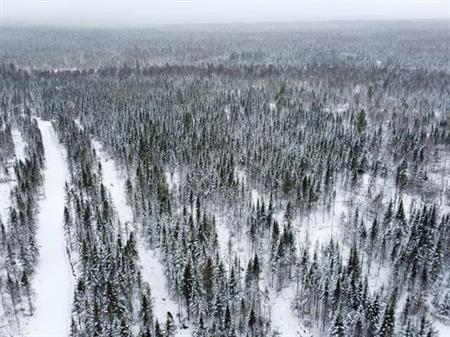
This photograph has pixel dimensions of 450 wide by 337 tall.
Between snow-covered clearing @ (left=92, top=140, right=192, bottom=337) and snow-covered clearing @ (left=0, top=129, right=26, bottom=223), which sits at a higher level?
snow-covered clearing @ (left=0, top=129, right=26, bottom=223)

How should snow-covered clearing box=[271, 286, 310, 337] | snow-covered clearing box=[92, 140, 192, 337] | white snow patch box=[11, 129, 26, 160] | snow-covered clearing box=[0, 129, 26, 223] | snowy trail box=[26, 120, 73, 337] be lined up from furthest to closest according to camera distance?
white snow patch box=[11, 129, 26, 160] < snow-covered clearing box=[0, 129, 26, 223] < snow-covered clearing box=[92, 140, 192, 337] < snow-covered clearing box=[271, 286, 310, 337] < snowy trail box=[26, 120, 73, 337]

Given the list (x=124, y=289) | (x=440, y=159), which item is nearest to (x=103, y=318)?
(x=124, y=289)

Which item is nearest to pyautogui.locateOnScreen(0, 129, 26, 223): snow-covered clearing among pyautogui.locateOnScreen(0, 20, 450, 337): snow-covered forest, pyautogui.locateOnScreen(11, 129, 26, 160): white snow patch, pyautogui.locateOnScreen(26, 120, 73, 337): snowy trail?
pyautogui.locateOnScreen(11, 129, 26, 160): white snow patch

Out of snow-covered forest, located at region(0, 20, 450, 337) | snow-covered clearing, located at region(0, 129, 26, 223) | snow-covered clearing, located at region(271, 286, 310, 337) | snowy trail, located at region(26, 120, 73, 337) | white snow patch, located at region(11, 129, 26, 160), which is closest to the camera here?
snowy trail, located at region(26, 120, 73, 337)

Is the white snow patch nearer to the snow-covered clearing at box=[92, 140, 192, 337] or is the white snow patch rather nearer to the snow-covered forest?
the snow-covered forest

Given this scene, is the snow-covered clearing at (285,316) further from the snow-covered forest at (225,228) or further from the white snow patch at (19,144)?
the white snow patch at (19,144)

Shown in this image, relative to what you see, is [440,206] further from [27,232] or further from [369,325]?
[27,232]

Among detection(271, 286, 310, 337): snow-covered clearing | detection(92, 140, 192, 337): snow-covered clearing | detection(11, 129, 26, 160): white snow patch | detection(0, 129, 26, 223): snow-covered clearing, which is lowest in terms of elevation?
detection(271, 286, 310, 337): snow-covered clearing
